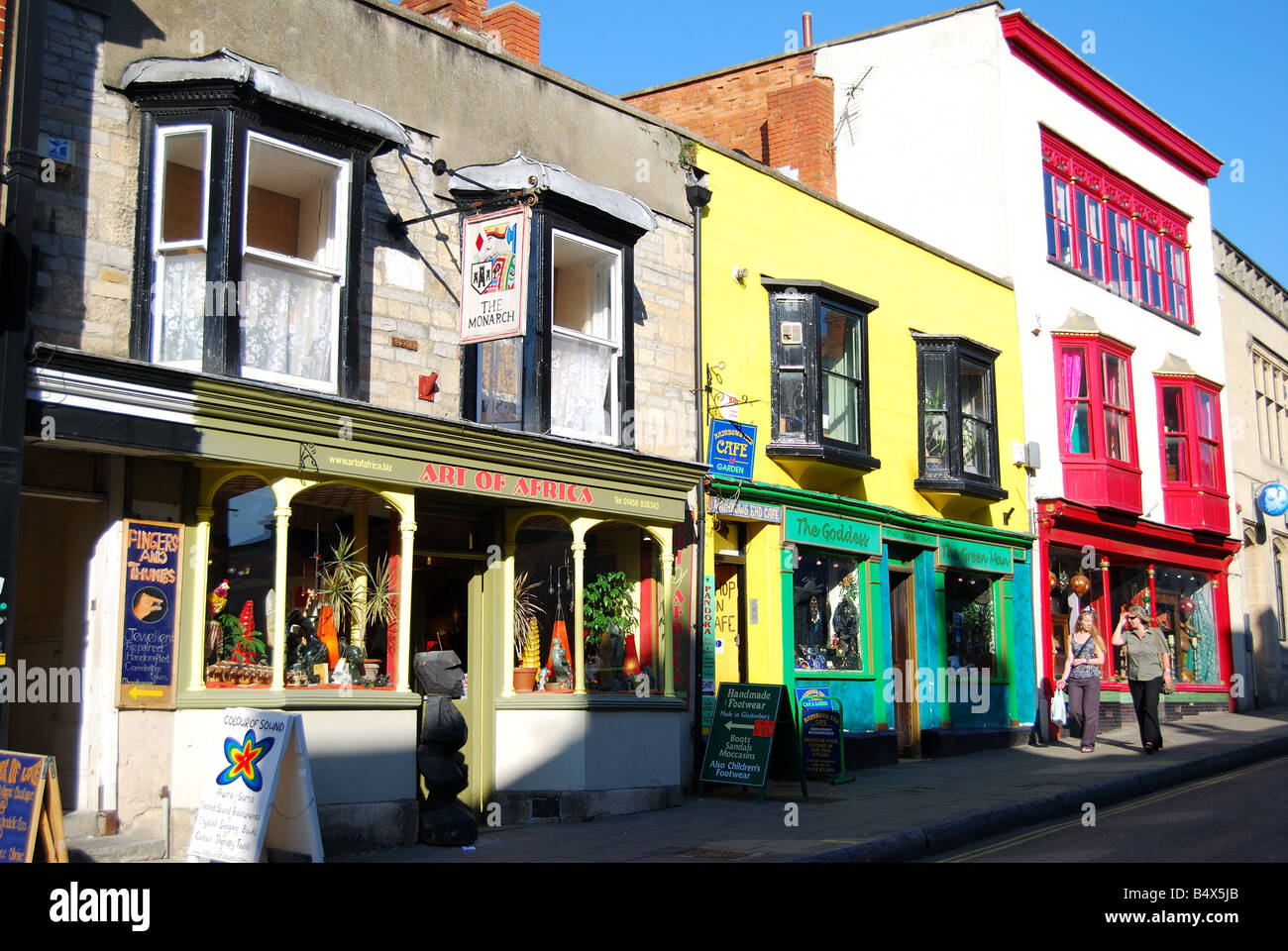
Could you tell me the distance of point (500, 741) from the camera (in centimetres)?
1181

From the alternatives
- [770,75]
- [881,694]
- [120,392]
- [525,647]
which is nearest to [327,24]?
[120,392]

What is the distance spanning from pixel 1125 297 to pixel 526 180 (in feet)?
50.7

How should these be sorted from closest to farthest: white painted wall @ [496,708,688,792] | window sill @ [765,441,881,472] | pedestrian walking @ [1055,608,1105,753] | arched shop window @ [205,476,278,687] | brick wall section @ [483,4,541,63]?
arched shop window @ [205,476,278,687], white painted wall @ [496,708,688,792], brick wall section @ [483,4,541,63], window sill @ [765,441,881,472], pedestrian walking @ [1055,608,1105,753]

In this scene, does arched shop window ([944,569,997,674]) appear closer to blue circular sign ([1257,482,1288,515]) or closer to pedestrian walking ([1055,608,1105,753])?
pedestrian walking ([1055,608,1105,753])

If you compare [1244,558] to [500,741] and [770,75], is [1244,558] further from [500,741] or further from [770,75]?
[500,741]

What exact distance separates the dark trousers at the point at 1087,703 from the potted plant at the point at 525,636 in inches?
332

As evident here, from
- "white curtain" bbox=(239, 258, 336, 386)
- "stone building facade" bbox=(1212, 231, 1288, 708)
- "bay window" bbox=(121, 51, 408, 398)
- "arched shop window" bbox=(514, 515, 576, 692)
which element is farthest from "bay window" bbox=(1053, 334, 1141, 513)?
"white curtain" bbox=(239, 258, 336, 386)

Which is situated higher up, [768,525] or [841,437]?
[841,437]

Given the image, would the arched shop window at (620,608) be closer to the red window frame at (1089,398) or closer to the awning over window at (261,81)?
A: the awning over window at (261,81)

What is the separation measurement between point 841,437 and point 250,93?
29.8 feet

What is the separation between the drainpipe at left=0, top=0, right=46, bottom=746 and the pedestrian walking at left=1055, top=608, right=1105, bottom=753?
13.0 m

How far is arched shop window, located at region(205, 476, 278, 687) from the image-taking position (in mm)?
9828

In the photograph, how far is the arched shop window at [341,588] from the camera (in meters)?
10.4

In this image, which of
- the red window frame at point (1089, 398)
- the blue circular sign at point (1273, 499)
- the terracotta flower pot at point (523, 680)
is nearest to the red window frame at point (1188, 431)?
the red window frame at point (1089, 398)
